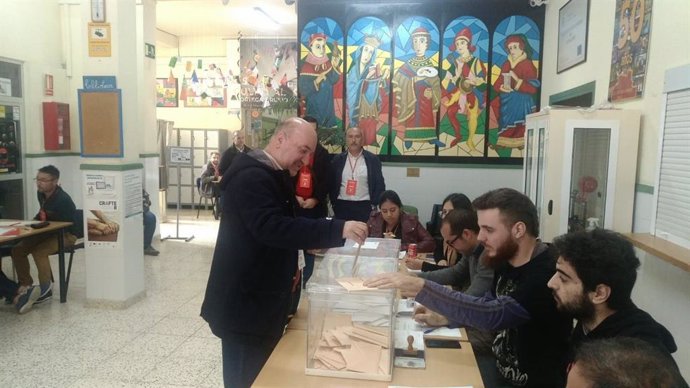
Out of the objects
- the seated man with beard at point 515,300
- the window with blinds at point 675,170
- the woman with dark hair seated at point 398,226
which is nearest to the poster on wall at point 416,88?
the woman with dark hair seated at point 398,226

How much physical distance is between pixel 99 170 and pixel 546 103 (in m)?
4.70

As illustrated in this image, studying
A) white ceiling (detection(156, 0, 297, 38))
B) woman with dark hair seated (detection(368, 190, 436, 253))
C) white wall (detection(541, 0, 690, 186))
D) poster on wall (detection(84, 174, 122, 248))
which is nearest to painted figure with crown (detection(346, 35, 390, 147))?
white ceiling (detection(156, 0, 297, 38))

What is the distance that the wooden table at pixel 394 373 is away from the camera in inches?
64.2

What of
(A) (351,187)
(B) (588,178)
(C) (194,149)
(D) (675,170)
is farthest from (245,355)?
(C) (194,149)

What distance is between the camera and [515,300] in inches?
73.0

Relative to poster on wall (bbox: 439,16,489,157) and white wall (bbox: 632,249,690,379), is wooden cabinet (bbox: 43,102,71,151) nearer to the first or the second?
poster on wall (bbox: 439,16,489,157)

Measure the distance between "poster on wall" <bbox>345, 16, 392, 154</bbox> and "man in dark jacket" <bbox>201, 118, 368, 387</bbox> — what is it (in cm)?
433

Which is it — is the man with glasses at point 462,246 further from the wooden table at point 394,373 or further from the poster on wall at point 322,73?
the poster on wall at point 322,73

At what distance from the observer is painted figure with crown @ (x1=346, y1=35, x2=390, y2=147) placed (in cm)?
623

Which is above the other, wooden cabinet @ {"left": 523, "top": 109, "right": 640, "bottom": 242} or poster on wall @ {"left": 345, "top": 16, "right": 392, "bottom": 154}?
poster on wall @ {"left": 345, "top": 16, "right": 392, "bottom": 154}

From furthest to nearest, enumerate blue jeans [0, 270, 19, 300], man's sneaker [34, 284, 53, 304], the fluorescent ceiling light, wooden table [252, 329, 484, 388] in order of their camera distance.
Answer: the fluorescent ceiling light, man's sneaker [34, 284, 53, 304], blue jeans [0, 270, 19, 300], wooden table [252, 329, 484, 388]

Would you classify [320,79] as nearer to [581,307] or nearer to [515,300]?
[515,300]

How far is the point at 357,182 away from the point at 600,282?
3.41 meters

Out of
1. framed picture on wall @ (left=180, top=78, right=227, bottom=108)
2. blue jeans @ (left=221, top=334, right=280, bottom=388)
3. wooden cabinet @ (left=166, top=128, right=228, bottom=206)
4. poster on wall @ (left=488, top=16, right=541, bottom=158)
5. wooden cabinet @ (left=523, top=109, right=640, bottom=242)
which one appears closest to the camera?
blue jeans @ (left=221, top=334, right=280, bottom=388)
